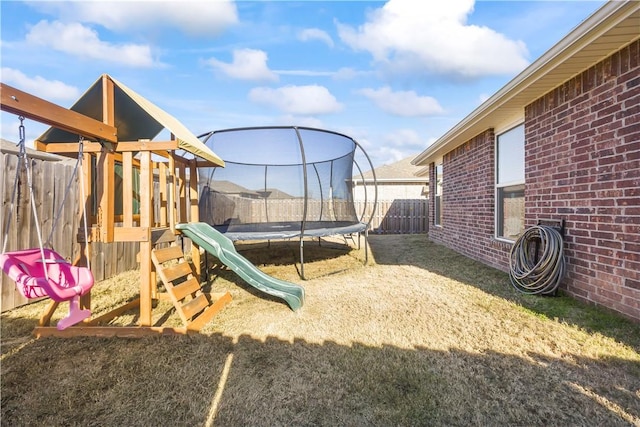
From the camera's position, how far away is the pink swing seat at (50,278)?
2.15 m

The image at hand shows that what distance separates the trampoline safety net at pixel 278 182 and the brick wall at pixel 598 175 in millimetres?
3114

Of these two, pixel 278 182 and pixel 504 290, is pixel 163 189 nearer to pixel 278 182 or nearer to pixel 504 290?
pixel 278 182

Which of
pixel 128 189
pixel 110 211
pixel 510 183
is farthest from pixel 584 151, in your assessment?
pixel 110 211

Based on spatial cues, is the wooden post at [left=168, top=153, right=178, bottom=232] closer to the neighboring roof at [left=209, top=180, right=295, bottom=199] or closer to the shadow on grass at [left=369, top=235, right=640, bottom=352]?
the neighboring roof at [left=209, top=180, right=295, bottom=199]

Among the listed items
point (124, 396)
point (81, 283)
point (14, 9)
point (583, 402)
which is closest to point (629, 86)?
point (583, 402)

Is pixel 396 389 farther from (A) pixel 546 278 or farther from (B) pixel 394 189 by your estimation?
(B) pixel 394 189

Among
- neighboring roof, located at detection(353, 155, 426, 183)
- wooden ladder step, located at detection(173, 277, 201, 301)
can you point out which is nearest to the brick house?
wooden ladder step, located at detection(173, 277, 201, 301)

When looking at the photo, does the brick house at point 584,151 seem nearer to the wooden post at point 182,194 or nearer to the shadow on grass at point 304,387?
the shadow on grass at point 304,387

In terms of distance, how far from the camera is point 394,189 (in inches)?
635

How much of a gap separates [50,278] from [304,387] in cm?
219

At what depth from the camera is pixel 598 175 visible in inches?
118

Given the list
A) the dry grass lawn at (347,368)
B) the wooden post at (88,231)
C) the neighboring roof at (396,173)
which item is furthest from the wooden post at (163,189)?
the neighboring roof at (396,173)

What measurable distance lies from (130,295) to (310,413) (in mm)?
3317

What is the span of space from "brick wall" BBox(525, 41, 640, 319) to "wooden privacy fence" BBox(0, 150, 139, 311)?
5033 mm
